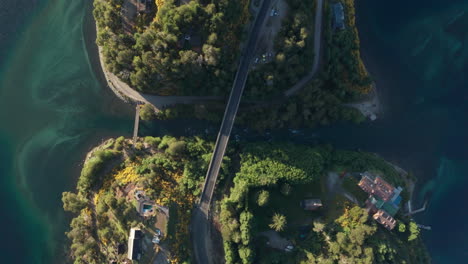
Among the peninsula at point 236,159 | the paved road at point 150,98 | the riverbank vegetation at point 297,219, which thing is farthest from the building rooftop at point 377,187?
the paved road at point 150,98

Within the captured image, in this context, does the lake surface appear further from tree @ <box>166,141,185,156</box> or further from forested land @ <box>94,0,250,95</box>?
forested land @ <box>94,0,250,95</box>

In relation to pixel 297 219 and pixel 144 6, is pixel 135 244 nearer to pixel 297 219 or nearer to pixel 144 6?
pixel 297 219

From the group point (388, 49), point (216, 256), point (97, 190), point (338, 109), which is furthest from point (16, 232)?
point (388, 49)

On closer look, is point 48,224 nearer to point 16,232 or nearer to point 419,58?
point 16,232

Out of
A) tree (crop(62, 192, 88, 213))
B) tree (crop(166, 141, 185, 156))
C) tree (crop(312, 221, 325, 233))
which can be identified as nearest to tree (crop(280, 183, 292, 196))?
tree (crop(312, 221, 325, 233))

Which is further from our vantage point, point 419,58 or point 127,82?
point 419,58
